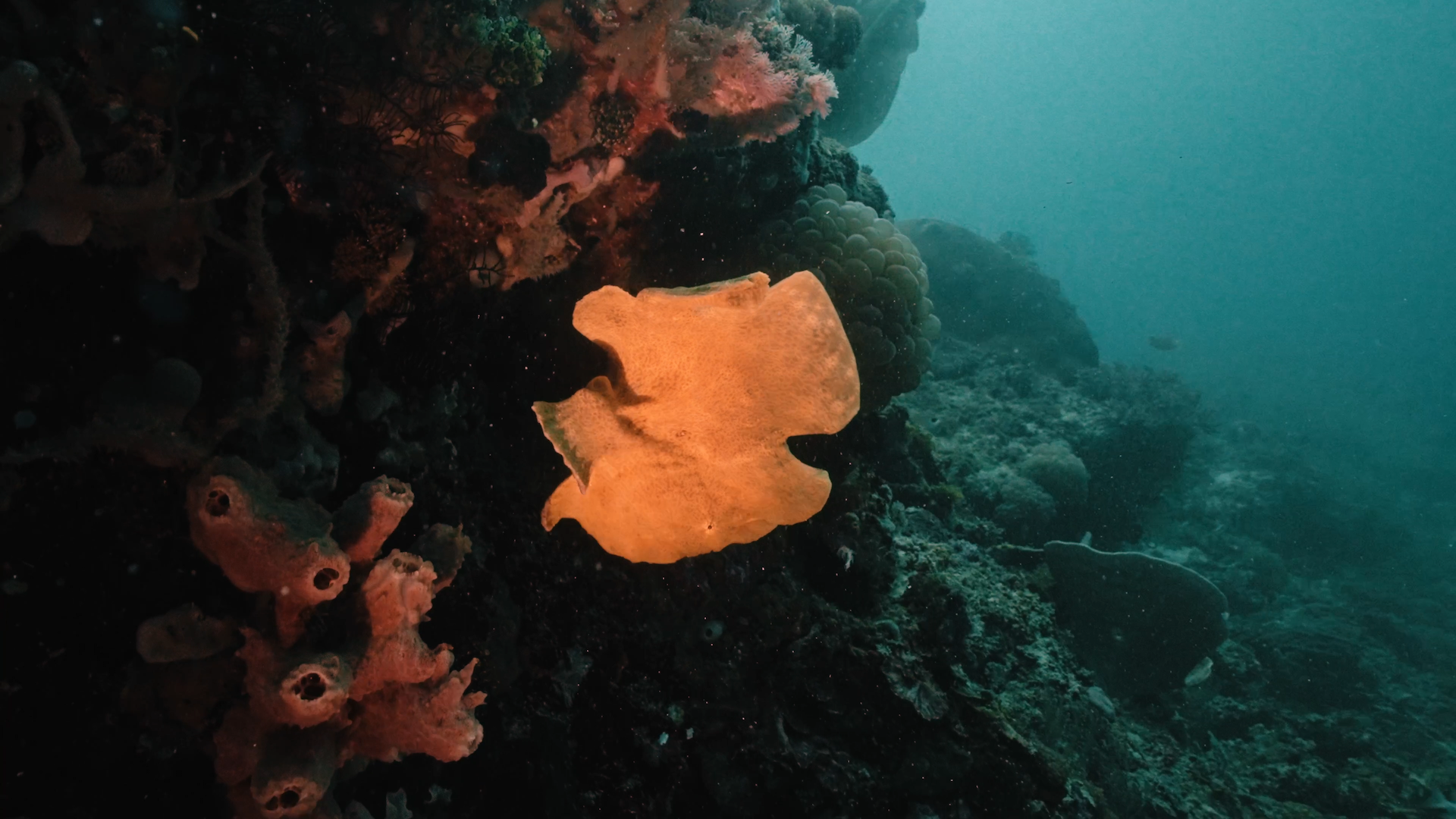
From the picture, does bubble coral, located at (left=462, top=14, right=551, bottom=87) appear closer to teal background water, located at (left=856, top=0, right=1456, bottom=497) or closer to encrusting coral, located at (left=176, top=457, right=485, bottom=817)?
encrusting coral, located at (left=176, top=457, right=485, bottom=817)

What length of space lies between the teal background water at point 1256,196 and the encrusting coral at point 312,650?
121 feet

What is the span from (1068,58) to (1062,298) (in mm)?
175852

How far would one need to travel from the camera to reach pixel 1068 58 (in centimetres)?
15425

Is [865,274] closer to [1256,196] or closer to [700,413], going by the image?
[700,413]

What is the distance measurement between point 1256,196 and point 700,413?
141 m

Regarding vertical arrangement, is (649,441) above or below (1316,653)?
above

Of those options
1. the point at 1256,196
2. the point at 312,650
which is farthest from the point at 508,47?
the point at 1256,196

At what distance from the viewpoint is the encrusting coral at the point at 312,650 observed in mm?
1771

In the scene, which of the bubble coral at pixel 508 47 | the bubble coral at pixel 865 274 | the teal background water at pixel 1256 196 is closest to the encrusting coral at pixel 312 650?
the bubble coral at pixel 508 47

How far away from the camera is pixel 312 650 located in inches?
75.9

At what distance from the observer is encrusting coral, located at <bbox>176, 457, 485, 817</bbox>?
177 cm

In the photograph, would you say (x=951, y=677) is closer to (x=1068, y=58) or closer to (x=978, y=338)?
(x=978, y=338)

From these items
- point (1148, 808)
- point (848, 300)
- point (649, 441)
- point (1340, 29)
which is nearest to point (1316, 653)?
point (1148, 808)

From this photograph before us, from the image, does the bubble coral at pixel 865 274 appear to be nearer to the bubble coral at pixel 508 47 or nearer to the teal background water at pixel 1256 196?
the bubble coral at pixel 508 47
